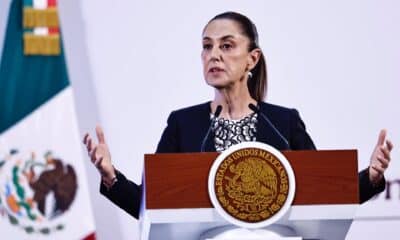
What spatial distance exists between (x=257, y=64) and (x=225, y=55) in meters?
0.28

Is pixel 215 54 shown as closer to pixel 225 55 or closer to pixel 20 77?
pixel 225 55

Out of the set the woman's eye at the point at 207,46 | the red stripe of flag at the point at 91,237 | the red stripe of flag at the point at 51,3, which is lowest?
the red stripe of flag at the point at 91,237

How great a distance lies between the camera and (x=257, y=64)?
3621 millimetres

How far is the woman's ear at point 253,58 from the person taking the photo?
3.52 m

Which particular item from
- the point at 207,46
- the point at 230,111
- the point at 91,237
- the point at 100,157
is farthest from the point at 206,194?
the point at 91,237

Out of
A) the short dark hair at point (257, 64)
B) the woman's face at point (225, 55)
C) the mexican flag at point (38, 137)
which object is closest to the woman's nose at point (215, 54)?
the woman's face at point (225, 55)

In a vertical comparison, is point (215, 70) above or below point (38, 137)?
above

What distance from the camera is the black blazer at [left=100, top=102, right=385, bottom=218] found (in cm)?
301

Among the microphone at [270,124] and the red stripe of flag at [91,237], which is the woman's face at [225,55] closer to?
the microphone at [270,124]

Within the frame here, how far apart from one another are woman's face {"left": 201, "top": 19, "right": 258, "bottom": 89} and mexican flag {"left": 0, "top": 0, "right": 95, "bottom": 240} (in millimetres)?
652

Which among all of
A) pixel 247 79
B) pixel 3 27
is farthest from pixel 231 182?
pixel 3 27

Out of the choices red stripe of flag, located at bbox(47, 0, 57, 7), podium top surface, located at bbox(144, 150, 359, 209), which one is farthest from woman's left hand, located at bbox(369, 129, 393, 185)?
red stripe of flag, located at bbox(47, 0, 57, 7)

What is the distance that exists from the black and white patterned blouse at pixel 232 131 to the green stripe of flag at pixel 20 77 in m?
0.80

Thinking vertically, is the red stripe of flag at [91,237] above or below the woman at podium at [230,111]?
below
